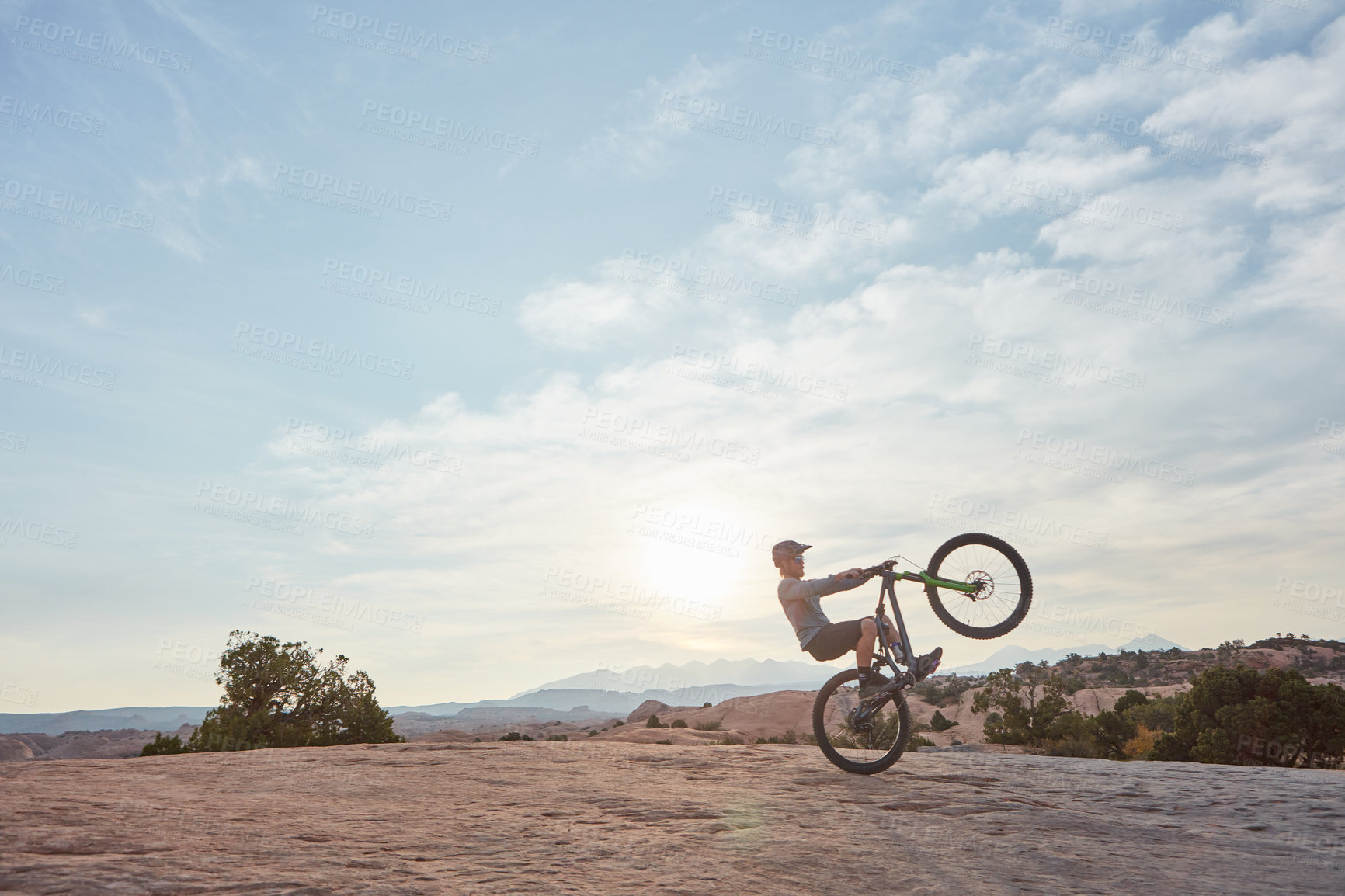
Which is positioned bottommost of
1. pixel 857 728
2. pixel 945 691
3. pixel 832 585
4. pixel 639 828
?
pixel 945 691

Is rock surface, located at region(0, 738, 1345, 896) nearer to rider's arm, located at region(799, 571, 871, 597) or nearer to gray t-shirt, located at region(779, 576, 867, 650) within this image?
gray t-shirt, located at region(779, 576, 867, 650)

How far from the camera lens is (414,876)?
4711 mm

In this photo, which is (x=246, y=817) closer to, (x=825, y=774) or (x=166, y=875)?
(x=166, y=875)

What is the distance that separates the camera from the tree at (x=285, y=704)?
2619 centimetres

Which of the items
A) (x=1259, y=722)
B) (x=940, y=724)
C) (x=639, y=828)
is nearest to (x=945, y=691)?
(x=940, y=724)

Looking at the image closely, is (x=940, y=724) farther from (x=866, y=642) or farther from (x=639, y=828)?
(x=639, y=828)

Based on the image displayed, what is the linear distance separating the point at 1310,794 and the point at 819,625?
20.7 ft

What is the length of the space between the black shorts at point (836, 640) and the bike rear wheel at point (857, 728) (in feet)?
0.93

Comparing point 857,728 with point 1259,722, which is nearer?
point 857,728

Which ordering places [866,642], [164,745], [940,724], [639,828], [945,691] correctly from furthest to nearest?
[945,691] < [940,724] < [164,745] < [866,642] < [639,828]

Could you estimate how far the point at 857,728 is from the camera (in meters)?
9.48

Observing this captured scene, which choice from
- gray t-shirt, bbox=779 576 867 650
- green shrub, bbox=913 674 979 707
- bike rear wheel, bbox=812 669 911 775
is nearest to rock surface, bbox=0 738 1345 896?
bike rear wheel, bbox=812 669 911 775

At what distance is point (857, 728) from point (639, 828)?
4075mm

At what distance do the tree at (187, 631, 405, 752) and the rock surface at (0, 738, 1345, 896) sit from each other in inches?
776
